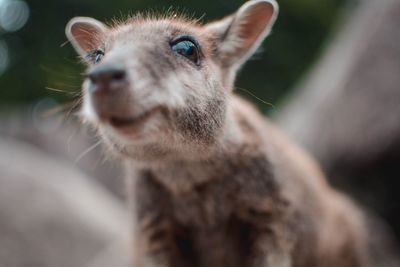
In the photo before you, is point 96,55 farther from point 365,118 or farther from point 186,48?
point 365,118

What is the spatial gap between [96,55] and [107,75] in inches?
49.1

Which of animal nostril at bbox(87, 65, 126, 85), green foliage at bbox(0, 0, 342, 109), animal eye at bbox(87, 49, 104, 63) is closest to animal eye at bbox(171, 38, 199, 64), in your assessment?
animal eye at bbox(87, 49, 104, 63)

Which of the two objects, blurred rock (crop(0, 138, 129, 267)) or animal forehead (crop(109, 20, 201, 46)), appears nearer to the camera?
animal forehead (crop(109, 20, 201, 46))

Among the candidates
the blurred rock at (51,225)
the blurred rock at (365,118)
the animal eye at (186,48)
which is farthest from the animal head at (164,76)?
the blurred rock at (51,225)

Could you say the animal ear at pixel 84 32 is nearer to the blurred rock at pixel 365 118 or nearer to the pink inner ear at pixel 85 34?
the pink inner ear at pixel 85 34

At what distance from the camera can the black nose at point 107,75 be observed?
363 centimetres

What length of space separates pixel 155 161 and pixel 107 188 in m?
11.2

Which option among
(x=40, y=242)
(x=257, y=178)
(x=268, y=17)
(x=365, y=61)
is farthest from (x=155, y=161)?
(x=365, y=61)

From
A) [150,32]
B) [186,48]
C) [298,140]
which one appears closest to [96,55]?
[150,32]

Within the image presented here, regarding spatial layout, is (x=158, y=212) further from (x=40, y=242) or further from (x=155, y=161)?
(x=40, y=242)

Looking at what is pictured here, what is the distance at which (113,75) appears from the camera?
3639 millimetres

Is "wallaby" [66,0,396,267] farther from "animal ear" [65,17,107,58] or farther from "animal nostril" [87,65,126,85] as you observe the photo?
"animal nostril" [87,65,126,85]

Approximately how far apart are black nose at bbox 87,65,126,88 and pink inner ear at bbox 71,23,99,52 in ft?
5.34

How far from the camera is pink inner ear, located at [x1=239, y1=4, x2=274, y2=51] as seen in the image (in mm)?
5311
